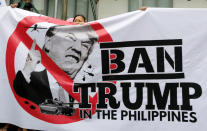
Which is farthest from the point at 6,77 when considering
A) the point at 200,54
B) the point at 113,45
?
the point at 200,54

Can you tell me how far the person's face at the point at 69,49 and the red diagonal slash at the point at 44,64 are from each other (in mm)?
65

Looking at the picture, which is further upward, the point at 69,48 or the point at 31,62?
the point at 69,48

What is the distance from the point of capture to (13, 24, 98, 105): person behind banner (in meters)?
2.04

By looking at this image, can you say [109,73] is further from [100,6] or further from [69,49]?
[100,6]

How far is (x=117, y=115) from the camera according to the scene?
6.24ft

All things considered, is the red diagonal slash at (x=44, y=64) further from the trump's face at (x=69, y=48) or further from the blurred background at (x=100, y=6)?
the blurred background at (x=100, y=6)

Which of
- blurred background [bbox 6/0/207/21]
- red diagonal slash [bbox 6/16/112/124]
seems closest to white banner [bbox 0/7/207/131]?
red diagonal slash [bbox 6/16/112/124]

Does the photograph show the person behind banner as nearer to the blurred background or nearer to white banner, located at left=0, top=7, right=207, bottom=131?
white banner, located at left=0, top=7, right=207, bottom=131

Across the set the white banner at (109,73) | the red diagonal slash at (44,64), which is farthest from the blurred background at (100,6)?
the white banner at (109,73)

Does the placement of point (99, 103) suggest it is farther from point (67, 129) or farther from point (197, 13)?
point (197, 13)

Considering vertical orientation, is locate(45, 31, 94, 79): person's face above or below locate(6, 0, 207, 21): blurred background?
below

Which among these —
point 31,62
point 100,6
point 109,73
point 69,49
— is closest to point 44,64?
point 31,62

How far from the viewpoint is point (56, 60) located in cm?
209

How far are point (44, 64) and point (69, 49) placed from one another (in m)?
0.30
